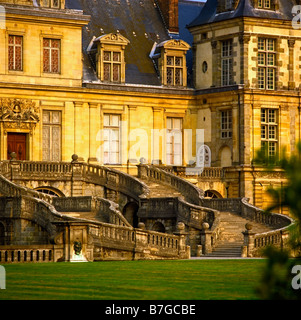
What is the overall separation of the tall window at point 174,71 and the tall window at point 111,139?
4.01 meters

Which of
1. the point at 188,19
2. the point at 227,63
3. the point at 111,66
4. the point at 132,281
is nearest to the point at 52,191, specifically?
the point at 111,66

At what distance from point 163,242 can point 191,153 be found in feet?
53.9

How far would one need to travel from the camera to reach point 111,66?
5088 cm

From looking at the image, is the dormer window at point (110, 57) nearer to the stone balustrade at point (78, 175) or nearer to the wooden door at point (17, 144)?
the wooden door at point (17, 144)

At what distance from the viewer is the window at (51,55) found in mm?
48241

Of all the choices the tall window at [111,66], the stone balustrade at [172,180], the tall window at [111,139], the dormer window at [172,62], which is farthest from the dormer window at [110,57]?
the stone balustrade at [172,180]

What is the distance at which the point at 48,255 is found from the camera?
32375mm

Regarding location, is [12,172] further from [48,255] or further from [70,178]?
[48,255]

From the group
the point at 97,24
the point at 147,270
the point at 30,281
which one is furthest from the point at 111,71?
the point at 30,281

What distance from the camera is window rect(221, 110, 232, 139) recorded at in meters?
50.8

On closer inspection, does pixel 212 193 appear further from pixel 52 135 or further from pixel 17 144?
pixel 17 144

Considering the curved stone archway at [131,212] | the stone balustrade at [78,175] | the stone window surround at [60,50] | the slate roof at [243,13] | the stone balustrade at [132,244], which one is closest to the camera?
the stone balustrade at [132,244]

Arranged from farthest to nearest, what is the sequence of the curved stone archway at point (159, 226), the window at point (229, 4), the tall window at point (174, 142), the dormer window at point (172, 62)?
1. the dormer window at point (172, 62)
2. the tall window at point (174, 142)
3. the window at point (229, 4)
4. the curved stone archway at point (159, 226)

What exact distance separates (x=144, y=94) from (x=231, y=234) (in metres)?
12.3
